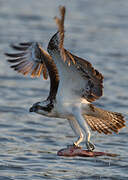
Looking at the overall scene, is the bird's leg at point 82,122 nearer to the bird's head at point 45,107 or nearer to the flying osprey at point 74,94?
the flying osprey at point 74,94

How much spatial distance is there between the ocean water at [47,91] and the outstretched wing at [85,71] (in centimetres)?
127

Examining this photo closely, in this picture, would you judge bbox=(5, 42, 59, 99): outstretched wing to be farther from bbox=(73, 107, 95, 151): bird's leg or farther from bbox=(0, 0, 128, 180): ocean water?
bbox=(0, 0, 128, 180): ocean water

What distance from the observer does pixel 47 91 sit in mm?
13734

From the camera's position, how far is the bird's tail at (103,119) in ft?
30.3

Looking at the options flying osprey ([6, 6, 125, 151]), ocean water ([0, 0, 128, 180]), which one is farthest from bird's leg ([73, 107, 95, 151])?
ocean water ([0, 0, 128, 180])

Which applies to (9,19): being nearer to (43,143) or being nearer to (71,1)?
(71,1)

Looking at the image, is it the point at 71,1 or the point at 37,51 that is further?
the point at 71,1

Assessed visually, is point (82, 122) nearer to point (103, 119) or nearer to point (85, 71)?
point (103, 119)

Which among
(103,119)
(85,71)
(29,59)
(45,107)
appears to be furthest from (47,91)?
(85,71)

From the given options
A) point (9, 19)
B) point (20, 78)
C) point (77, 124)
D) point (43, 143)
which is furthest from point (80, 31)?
point (77, 124)

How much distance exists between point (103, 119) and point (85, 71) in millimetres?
1096

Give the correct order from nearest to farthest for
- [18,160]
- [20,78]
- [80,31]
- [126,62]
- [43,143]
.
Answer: [18,160] < [43,143] < [20,78] < [126,62] < [80,31]

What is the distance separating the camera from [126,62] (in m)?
16.0

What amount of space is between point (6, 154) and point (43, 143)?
3.10 ft
